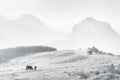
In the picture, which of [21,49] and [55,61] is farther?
[21,49]

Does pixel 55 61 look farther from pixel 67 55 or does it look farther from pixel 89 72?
pixel 89 72

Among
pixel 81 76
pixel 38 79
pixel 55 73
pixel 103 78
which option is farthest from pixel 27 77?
pixel 103 78

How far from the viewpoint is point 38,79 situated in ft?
185

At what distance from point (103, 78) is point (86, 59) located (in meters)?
34.7

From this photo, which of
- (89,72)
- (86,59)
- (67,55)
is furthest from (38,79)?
(67,55)

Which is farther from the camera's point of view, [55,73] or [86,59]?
[86,59]

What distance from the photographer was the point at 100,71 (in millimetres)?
62719

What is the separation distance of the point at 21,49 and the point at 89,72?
3050 inches

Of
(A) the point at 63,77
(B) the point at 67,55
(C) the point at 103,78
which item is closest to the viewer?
(C) the point at 103,78

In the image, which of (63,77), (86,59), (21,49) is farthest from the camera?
(21,49)

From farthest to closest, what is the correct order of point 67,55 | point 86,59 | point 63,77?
point 67,55 < point 86,59 < point 63,77

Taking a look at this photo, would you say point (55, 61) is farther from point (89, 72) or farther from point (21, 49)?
point (21, 49)

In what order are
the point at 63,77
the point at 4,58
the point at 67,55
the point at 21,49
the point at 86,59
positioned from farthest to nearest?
the point at 21,49 < the point at 4,58 < the point at 67,55 < the point at 86,59 < the point at 63,77

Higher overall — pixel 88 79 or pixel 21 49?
pixel 21 49
